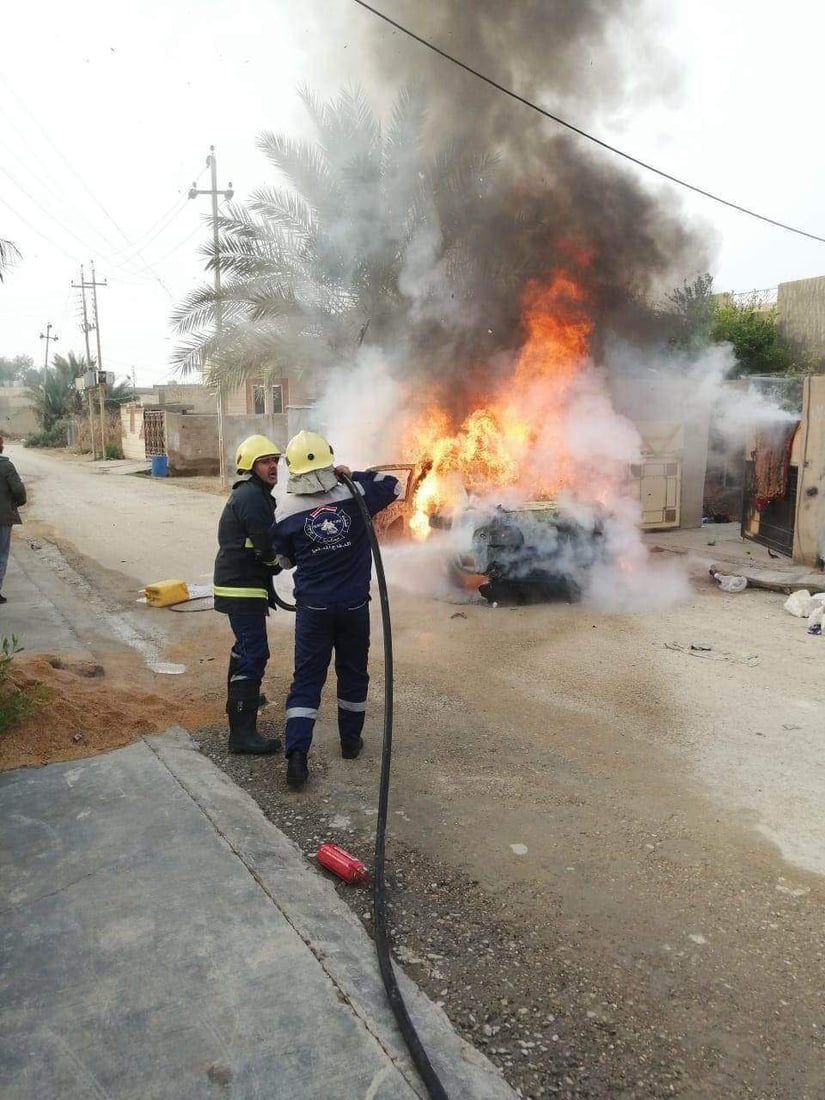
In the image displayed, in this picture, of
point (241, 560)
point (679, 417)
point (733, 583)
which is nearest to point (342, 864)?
point (241, 560)

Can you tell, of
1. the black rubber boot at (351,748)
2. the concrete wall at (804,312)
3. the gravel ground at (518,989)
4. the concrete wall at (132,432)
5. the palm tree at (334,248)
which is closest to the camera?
the gravel ground at (518,989)

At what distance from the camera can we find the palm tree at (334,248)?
1281cm

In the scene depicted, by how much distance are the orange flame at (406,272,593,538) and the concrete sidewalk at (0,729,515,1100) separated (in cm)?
789

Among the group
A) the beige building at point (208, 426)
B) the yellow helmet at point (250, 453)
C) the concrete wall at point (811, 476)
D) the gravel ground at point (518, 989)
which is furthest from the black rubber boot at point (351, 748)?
the beige building at point (208, 426)

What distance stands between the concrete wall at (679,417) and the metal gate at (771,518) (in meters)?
2.44

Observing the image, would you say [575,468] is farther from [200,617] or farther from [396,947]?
[396,947]

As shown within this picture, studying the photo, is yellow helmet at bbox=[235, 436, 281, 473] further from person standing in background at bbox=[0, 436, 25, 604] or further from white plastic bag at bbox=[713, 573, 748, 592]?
white plastic bag at bbox=[713, 573, 748, 592]

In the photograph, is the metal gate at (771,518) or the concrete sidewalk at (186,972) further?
the metal gate at (771,518)

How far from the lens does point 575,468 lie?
1097 centimetres

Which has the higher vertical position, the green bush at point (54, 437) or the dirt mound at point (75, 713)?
the green bush at point (54, 437)

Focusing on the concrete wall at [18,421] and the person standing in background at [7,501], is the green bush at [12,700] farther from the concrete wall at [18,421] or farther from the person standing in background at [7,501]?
the concrete wall at [18,421]

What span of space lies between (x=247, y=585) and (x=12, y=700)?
1475 millimetres

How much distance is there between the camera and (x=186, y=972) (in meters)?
2.50

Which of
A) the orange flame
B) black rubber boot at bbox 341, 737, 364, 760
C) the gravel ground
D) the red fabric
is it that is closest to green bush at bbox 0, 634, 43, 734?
black rubber boot at bbox 341, 737, 364, 760
